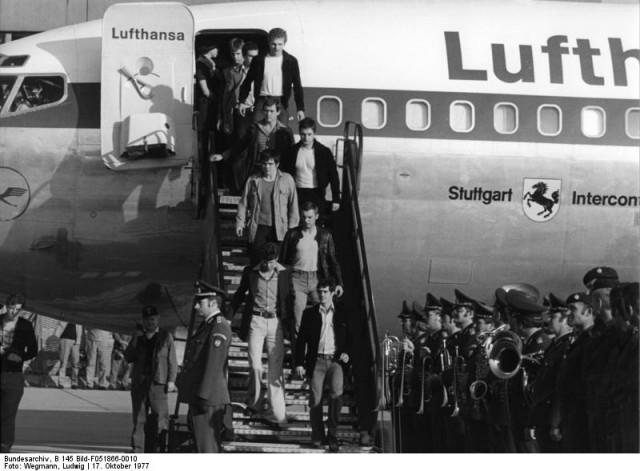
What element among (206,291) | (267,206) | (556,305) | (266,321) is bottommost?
(266,321)

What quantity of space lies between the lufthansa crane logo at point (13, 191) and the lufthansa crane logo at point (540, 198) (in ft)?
20.8

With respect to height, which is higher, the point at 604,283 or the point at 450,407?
the point at 604,283

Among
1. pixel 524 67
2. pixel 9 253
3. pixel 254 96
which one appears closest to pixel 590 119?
pixel 524 67

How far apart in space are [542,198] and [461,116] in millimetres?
1526

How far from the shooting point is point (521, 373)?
13.4m

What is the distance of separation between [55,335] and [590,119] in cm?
1484

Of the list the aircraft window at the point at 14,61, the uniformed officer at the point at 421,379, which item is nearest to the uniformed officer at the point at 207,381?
the uniformed officer at the point at 421,379

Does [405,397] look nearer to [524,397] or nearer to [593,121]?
[524,397]

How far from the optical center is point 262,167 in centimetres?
1461

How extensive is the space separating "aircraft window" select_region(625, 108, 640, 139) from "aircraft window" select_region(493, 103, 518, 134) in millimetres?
1573

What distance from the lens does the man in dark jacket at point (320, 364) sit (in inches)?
526

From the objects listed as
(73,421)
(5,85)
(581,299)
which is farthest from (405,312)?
(73,421)

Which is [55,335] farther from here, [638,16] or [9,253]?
[638,16]

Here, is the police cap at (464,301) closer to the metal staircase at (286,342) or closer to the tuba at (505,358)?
the metal staircase at (286,342)
